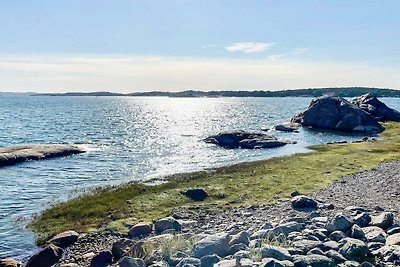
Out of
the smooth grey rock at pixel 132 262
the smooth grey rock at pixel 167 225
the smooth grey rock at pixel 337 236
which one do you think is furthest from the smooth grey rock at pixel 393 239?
the smooth grey rock at pixel 167 225

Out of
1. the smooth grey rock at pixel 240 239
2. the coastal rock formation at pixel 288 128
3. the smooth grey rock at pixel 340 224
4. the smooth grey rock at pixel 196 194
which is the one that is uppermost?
the smooth grey rock at pixel 340 224

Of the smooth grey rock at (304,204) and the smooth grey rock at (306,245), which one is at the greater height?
the smooth grey rock at (306,245)

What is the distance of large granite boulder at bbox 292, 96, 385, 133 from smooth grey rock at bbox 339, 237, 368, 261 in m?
91.8

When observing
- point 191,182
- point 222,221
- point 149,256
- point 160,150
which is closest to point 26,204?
point 191,182

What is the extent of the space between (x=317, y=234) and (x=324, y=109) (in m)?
102

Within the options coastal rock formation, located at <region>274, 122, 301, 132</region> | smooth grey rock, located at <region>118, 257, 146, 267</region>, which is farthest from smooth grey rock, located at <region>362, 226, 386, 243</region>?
coastal rock formation, located at <region>274, 122, 301, 132</region>

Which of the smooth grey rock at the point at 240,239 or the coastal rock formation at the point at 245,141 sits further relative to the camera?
the coastal rock formation at the point at 245,141

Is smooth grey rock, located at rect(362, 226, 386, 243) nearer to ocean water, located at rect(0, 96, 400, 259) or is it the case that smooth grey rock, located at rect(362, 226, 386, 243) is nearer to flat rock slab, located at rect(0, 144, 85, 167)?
ocean water, located at rect(0, 96, 400, 259)

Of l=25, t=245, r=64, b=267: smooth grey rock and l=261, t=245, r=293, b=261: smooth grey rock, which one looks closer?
l=261, t=245, r=293, b=261: smooth grey rock

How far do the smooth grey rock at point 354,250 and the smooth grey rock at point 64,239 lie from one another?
16536mm

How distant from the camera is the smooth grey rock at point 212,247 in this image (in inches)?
703

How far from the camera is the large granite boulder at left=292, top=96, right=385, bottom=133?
10631 centimetres

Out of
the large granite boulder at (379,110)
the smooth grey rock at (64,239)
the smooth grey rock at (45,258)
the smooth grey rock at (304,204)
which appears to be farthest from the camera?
the large granite boulder at (379,110)

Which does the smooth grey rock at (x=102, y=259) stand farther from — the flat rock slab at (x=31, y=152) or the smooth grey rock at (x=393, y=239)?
the flat rock slab at (x=31, y=152)
